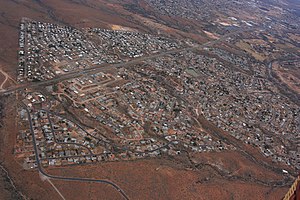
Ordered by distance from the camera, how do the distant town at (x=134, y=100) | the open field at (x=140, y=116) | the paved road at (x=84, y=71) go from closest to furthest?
the open field at (x=140, y=116), the distant town at (x=134, y=100), the paved road at (x=84, y=71)

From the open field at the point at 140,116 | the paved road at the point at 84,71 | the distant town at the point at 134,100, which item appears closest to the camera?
Result: the open field at the point at 140,116

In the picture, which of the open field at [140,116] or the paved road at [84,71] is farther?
the paved road at [84,71]

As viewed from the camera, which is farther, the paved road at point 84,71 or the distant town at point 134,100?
the paved road at point 84,71

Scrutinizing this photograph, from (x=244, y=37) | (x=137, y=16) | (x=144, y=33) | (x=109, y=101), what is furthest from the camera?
(x=244, y=37)

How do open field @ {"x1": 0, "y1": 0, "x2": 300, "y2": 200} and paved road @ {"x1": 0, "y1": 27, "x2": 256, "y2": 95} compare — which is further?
paved road @ {"x1": 0, "y1": 27, "x2": 256, "y2": 95}

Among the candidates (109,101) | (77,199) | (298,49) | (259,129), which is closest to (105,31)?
(109,101)

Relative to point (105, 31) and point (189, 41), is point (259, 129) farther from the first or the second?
point (105, 31)

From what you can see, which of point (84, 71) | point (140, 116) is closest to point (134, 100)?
point (140, 116)

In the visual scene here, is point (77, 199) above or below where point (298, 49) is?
below

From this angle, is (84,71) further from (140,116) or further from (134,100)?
(140,116)

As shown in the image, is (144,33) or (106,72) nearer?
(106,72)

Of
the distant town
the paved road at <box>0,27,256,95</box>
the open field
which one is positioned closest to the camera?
the open field
